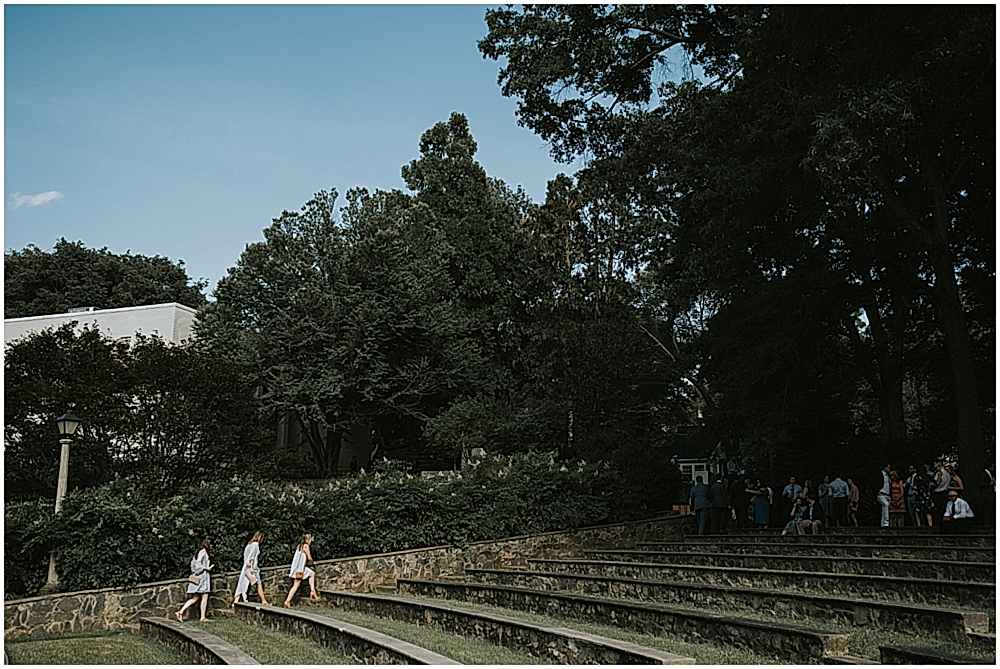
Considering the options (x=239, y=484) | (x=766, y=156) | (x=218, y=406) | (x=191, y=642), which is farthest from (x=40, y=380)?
(x=766, y=156)

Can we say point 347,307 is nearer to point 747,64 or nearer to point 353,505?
point 353,505

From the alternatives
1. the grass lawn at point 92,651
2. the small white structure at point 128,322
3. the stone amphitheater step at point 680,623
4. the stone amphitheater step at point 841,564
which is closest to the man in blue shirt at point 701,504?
the stone amphitheater step at point 841,564

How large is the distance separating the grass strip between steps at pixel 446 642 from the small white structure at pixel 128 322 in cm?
2116

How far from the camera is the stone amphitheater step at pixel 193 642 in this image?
10.5 meters

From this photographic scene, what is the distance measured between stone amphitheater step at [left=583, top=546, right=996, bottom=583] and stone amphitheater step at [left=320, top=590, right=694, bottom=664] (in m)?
4.80

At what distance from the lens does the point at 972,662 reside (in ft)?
24.4

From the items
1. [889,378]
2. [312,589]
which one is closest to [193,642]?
[312,589]

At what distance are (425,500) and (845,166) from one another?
10.4 meters

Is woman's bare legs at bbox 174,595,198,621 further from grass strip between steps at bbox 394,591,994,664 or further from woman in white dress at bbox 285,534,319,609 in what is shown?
grass strip between steps at bbox 394,591,994,664

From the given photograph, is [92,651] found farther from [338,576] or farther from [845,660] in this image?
[845,660]

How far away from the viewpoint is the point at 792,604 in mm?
10594

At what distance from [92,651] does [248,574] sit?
14.5ft

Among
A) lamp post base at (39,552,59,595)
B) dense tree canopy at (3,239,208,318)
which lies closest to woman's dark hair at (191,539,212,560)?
lamp post base at (39,552,59,595)

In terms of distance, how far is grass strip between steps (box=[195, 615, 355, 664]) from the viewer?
10.9 meters
